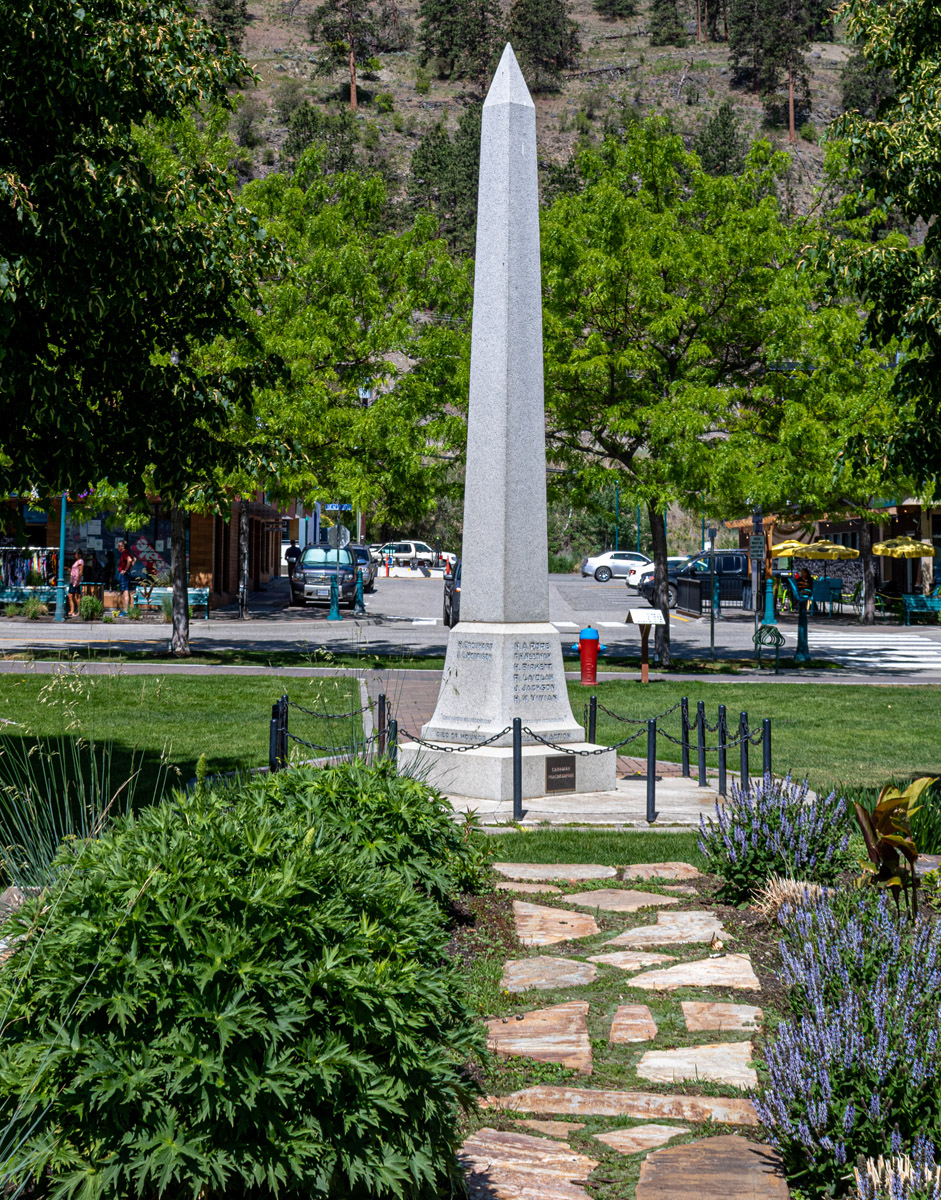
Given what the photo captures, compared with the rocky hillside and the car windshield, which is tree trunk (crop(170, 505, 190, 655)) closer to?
the car windshield

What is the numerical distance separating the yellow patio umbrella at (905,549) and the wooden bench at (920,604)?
Answer: 274cm

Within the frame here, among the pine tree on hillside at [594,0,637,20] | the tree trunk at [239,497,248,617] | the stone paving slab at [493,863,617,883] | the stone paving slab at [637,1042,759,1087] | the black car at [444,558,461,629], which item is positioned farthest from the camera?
the pine tree on hillside at [594,0,637,20]

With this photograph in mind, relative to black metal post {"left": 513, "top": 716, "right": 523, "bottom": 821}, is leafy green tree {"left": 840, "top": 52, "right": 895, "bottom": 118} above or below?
above

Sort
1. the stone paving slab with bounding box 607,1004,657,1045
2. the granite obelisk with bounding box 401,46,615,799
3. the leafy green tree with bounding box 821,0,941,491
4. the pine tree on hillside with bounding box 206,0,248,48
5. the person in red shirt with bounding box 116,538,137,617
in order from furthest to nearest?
1. the pine tree on hillside with bounding box 206,0,248,48
2. the person in red shirt with bounding box 116,538,137,617
3. the granite obelisk with bounding box 401,46,615,799
4. the leafy green tree with bounding box 821,0,941,491
5. the stone paving slab with bounding box 607,1004,657,1045

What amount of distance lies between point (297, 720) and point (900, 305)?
8.98 metres

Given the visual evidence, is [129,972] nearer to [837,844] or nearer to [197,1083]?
[197,1083]

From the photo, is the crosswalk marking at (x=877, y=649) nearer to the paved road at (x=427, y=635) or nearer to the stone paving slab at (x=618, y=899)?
the paved road at (x=427, y=635)

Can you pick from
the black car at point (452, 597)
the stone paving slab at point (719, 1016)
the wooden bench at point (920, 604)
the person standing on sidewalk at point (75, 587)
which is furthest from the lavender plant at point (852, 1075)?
the wooden bench at point (920, 604)

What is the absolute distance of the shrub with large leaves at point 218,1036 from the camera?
2664 millimetres

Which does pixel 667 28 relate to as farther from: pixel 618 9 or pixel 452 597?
pixel 452 597

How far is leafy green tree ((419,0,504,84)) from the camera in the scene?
461 ft

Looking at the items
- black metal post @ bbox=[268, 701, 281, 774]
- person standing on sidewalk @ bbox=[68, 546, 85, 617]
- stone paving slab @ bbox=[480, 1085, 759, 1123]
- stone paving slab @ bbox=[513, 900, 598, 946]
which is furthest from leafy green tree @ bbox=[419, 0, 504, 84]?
stone paving slab @ bbox=[480, 1085, 759, 1123]

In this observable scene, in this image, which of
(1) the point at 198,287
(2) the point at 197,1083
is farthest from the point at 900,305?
(2) the point at 197,1083

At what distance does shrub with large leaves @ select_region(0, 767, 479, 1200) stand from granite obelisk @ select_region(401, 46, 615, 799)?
727 centimetres
